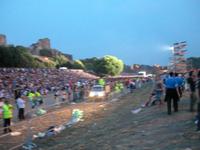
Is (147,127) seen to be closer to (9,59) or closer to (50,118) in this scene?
(50,118)

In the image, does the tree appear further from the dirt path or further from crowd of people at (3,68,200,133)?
the dirt path

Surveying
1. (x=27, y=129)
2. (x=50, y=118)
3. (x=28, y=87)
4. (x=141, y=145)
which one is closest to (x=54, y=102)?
(x=28, y=87)

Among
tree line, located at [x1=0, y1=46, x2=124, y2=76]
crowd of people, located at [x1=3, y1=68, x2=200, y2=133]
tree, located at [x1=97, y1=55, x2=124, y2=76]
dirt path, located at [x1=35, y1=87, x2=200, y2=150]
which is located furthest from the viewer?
tree, located at [x1=97, y1=55, x2=124, y2=76]

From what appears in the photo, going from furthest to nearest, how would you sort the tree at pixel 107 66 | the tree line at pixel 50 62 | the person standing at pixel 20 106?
the tree at pixel 107 66 → the tree line at pixel 50 62 → the person standing at pixel 20 106

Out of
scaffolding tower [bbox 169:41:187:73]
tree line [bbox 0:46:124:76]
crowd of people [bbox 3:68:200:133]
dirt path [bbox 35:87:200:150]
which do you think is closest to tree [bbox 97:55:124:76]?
tree line [bbox 0:46:124:76]

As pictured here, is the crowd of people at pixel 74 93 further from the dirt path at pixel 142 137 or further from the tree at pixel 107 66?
the tree at pixel 107 66

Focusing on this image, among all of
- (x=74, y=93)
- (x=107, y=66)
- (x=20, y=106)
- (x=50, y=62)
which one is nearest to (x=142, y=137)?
(x=20, y=106)

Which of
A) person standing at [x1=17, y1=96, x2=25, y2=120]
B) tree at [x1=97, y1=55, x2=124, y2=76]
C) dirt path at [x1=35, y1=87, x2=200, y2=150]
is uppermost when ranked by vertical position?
tree at [x1=97, y1=55, x2=124, y2=76]

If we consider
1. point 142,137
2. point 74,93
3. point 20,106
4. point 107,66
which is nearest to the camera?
point 142,137

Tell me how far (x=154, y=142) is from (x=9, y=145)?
689 centimetres

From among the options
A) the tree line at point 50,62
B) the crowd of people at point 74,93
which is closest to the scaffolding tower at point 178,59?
the crowd of people at point 74,93

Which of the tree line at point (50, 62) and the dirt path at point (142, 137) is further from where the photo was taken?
the tree line at point (50, 62)

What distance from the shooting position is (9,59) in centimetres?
9250

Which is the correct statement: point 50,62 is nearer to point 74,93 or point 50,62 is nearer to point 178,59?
point 74,93
